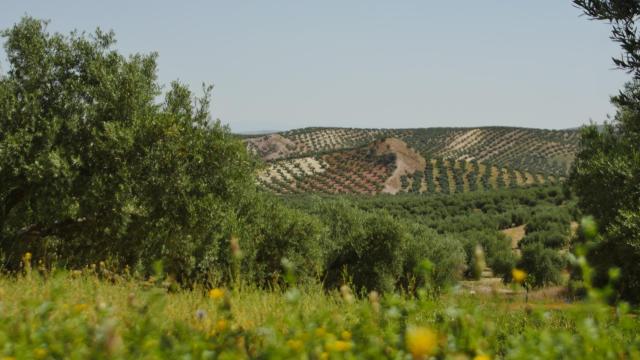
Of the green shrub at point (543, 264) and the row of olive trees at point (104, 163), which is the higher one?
the row of olive trees at point (104, 163)

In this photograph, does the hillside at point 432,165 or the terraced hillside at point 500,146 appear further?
the terraced hillside at point 500,146

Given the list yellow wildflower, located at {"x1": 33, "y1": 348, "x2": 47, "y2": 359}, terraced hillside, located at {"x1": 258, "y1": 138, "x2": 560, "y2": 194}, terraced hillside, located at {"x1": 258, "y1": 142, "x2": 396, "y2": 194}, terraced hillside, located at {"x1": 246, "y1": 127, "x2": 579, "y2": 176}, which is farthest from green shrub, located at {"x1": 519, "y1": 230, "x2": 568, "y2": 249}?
terraced hillside, located at {"x1": 246, "y1": 127, "x2": 579, "y2": 176}

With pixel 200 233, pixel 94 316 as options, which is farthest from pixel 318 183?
pixel 94 316

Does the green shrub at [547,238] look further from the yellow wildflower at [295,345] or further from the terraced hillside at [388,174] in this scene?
the terraced hillside at [388,174]

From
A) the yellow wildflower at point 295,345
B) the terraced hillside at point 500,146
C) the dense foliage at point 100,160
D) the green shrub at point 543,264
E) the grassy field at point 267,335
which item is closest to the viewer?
the yellow wildflower at point 295,345

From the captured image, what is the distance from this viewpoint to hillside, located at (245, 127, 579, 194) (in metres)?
125

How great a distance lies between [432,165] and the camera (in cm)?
13675

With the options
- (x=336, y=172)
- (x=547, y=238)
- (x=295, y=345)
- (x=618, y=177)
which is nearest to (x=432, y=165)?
(x=336, y=172)

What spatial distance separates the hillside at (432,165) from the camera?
124812 millimetres

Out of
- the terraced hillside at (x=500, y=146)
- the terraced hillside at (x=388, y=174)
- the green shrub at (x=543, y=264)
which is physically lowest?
the green shrub at (x=543, y=264)

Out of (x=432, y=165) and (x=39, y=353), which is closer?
(x=39, y=353)

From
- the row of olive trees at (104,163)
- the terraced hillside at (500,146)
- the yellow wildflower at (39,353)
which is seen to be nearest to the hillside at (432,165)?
the terraced hillside at (500,146)

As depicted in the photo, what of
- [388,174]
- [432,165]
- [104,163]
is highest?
[104,163]

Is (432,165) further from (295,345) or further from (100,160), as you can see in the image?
(295,345)
